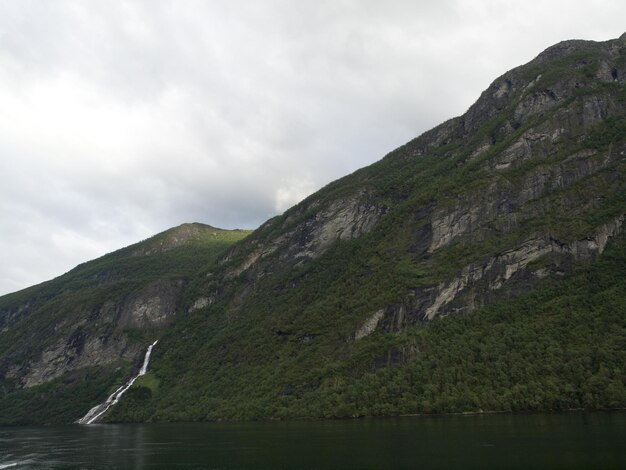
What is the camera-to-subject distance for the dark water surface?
53750mm

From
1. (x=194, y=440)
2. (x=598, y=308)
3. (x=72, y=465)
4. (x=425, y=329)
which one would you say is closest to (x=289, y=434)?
(x=194, y=440)

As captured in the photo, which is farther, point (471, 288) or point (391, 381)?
point (471, 288)

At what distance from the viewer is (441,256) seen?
19888 cm

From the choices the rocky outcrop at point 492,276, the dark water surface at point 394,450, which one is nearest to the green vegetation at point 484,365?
the rocky outcrop at point 492,276

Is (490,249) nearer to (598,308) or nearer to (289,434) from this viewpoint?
(598,308)

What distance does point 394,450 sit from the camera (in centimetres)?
6562

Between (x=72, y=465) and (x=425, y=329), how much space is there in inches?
4619

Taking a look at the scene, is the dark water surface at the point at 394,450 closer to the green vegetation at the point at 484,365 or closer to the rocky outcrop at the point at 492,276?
the green vegetation at the point at 484,365

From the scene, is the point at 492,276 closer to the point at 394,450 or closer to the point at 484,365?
the point at 484,365

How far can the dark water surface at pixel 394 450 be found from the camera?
176ft

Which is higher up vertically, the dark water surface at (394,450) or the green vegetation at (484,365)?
the green vegetation at (484,365)

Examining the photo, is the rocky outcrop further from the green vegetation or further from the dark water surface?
the dark water surface

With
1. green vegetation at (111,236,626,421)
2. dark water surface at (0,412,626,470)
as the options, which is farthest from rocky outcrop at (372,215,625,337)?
dark water surface at (0,412,626,470)

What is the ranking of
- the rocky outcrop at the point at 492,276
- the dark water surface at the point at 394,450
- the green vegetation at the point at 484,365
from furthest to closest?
the rocky outcrop at the point at 492,276
the green vegetation at the point at 484,365
the dark water surface at the point at 394,450
